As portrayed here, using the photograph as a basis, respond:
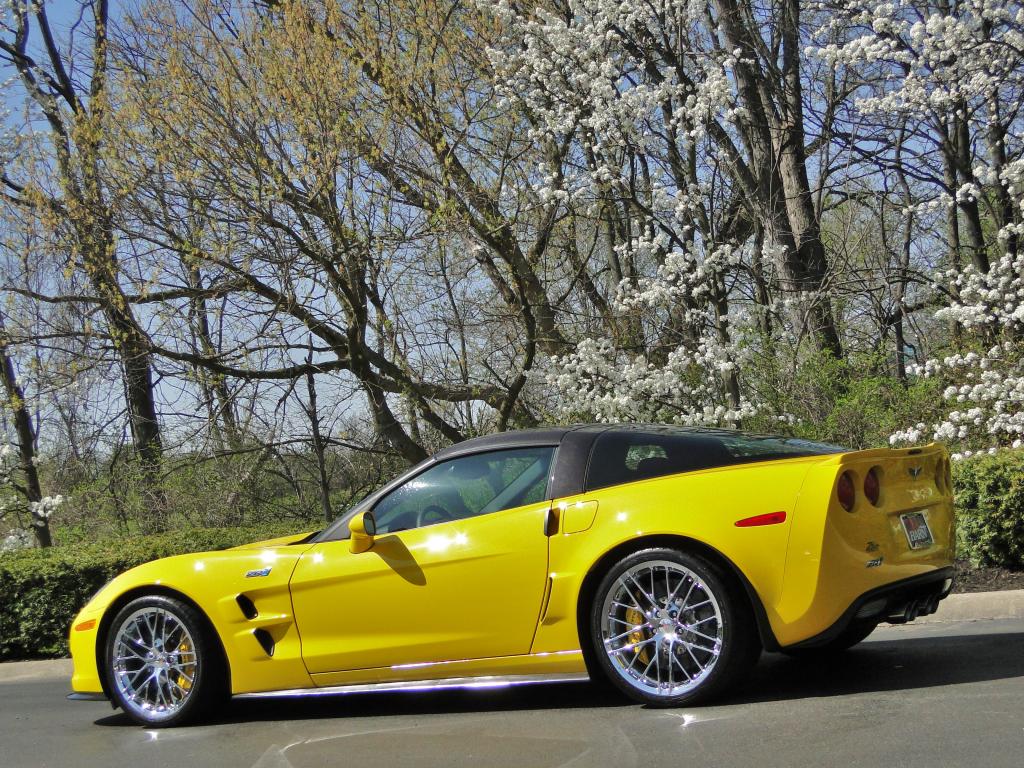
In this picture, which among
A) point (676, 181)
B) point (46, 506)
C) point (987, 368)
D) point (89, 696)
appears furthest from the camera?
point (46, 506)

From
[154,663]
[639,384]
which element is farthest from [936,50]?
[154,663]

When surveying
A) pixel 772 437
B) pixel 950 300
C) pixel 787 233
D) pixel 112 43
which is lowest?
pixel 772 437

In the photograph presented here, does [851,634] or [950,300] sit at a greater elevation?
[950,300]

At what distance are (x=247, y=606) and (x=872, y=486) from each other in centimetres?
325

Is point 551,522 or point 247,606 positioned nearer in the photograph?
point 551,522

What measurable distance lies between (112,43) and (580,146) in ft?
20.6

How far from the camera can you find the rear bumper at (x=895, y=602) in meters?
4.65

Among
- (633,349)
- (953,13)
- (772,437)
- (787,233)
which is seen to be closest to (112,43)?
(633,349)

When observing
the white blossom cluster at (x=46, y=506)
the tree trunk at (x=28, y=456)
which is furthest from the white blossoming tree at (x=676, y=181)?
the tree trunk at (x=28, y=456)

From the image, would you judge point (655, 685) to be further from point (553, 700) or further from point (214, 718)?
point (214, 718)

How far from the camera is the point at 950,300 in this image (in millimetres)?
12430

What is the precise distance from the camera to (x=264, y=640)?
5.76 meters

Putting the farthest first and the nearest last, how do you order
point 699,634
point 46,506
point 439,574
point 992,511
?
point 46,506
point 992,511
point 439,574
point 699,634

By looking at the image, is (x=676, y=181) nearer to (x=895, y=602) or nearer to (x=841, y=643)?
(x=841, y=643)
